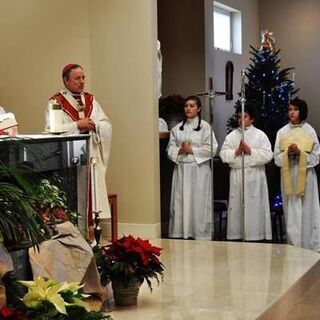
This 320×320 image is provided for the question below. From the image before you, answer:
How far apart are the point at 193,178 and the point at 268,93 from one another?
2.14m

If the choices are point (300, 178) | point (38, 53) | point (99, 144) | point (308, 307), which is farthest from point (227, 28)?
point (308, 307)

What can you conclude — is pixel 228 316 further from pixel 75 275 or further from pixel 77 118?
pixel 77 118

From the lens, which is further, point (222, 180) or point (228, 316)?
point (222, 180)

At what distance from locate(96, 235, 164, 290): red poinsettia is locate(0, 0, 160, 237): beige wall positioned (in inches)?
120

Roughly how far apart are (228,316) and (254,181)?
10.9 feet

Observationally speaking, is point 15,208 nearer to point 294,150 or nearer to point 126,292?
point 126,292

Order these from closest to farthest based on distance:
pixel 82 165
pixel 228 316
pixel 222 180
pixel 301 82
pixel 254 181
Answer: pixel 228 316, pixel 82 165, pixel 254 181, pixel 222 180, pixel 301 82

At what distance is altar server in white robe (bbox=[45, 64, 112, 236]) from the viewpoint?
621 centimetres

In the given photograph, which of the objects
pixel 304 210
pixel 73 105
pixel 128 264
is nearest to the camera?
pixel 128 264

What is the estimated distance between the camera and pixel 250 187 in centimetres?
733

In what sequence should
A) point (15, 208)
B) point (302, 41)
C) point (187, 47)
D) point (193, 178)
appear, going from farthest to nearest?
point (302, 41) → point (187, 47) → point (193, 178) → point (15, 208)

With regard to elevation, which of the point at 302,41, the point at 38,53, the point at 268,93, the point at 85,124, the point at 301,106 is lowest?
the point at 85,124

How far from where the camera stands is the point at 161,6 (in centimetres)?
972

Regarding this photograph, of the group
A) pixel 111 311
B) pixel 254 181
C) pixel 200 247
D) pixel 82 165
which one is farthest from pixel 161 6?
pixel 111 311
